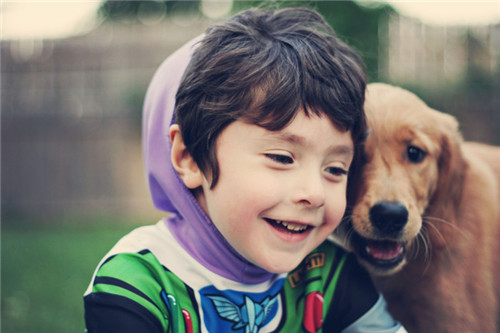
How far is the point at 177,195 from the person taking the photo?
1.77 m

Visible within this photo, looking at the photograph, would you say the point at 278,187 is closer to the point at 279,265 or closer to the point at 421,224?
the point at 279,265

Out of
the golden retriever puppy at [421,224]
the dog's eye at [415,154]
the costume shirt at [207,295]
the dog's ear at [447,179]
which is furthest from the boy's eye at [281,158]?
the dog's ear at [447,179]

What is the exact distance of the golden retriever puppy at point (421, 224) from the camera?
6.87 ft

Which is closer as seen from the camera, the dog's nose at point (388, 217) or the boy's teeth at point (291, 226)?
the boy's teeth at point (291, 226)

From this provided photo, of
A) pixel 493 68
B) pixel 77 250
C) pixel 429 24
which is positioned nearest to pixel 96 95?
pixel 77 250

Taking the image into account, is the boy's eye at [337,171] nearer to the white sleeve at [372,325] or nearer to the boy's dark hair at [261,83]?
the boy's dark hair at [261,83]

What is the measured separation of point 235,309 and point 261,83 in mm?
748

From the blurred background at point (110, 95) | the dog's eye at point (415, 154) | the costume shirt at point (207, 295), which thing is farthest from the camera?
the blurred background at point (110, 95)

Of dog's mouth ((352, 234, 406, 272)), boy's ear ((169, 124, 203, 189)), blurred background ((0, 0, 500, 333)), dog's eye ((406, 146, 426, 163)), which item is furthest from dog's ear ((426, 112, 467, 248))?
blurred background ((0, 0, 500, 333))

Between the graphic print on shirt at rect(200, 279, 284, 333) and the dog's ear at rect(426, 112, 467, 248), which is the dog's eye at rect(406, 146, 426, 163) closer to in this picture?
the dog's ear at rect(426, 112, 467, 248)

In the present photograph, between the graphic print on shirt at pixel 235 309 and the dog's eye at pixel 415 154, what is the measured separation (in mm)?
962

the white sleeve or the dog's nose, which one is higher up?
the dog's nose

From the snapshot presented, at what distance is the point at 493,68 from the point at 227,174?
28.4ft

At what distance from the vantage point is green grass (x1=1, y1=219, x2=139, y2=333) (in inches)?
147
